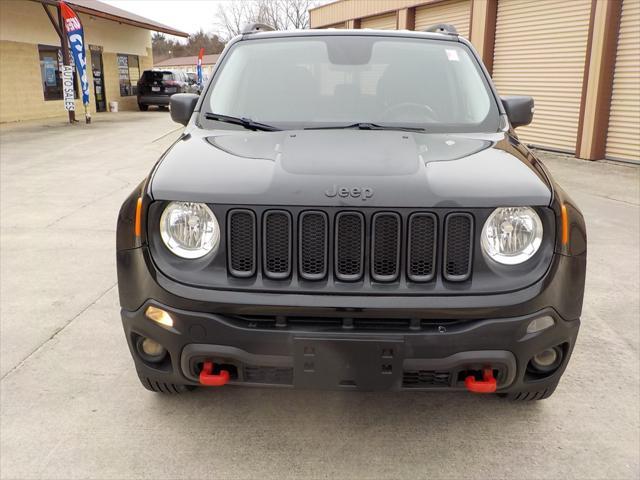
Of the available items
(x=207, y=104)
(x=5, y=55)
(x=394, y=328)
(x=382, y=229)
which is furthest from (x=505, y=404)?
(x=5, y=55)

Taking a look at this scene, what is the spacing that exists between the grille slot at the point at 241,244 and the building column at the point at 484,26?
14.2m

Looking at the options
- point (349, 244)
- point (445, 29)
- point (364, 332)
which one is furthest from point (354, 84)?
point (364, 332)

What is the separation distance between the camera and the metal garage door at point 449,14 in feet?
53.3

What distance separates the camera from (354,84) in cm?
342

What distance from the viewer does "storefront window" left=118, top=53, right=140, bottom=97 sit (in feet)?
90.1

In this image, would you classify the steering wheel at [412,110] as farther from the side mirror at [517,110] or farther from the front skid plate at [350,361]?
the front skid plate at [350,361]

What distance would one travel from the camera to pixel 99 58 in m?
25.3

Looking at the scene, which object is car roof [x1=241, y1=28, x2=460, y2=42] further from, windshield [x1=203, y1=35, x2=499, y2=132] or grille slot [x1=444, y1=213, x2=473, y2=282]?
grille slot [x1=444, y1=213, x2=473, y2=282]

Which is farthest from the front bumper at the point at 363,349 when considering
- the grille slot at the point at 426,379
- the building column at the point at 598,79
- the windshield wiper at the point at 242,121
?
the building column at the point at 598,79

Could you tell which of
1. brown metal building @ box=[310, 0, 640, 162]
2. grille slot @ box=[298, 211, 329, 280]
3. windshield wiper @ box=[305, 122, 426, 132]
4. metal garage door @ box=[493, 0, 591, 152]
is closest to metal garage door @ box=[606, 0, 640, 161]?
brown metal building @ box=[310, 0, 640, 162]

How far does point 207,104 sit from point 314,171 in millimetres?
1331

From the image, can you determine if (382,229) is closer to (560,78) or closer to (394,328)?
(394,328)

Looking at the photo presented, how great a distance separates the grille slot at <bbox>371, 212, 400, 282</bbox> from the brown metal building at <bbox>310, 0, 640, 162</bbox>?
410 inches

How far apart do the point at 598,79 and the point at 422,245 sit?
10.7 m
